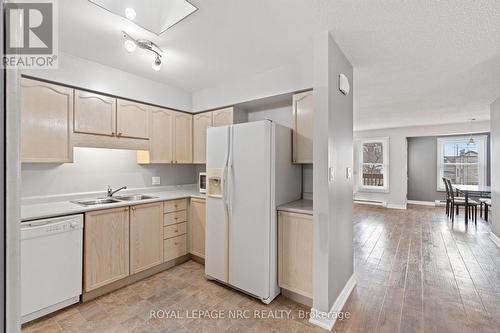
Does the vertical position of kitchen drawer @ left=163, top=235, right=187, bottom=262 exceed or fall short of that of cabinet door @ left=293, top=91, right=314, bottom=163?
it falls short

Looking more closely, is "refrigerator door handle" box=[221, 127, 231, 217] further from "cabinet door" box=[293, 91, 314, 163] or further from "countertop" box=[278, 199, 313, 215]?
"cabinet door" box=[293, 91, 314, 163]

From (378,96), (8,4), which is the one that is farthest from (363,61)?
(8,4)

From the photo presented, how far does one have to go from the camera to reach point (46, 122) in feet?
7.28

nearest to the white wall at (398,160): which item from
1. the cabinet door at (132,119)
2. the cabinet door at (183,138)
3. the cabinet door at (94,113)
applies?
the cabinet door at (183,138)

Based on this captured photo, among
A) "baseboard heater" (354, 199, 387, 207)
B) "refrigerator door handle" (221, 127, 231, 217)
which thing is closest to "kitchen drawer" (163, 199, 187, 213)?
"refrigerator door handle" (221, 127, 231, 217)

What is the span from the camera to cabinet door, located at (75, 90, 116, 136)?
2453 mm

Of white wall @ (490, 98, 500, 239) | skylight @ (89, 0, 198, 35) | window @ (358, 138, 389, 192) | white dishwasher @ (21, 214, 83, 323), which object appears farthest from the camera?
window @ (358, 138, 389, 192)

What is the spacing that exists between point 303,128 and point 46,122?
2.59 m

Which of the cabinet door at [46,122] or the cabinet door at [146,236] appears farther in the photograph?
the cabinet door at [146,236]

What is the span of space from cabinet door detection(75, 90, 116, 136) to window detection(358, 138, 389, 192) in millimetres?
7095

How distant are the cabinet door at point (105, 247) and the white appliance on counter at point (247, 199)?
0.90m

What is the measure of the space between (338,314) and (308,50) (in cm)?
250

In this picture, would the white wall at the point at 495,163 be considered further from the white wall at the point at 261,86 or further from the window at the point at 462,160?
the white wall at the point at 261,86

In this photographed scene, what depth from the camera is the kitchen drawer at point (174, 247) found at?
2.89 meters
